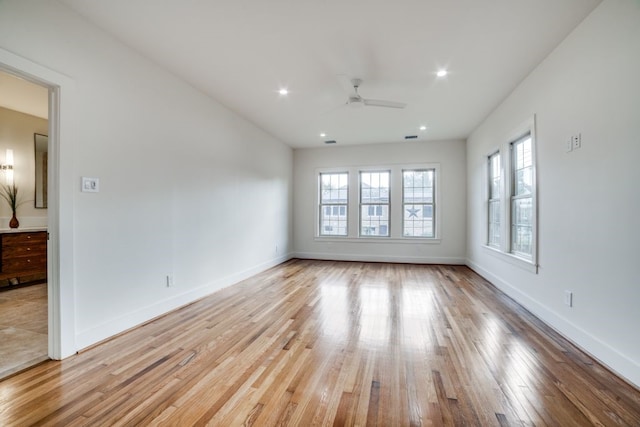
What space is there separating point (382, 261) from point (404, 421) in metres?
5.19

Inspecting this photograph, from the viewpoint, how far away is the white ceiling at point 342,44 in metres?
2.23

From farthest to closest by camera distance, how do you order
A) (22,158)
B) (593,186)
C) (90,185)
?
(22,158)
(90,185)
(593,186)

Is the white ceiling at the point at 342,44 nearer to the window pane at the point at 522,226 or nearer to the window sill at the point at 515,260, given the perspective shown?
the window pane at the point at 522,226

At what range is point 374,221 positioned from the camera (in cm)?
678

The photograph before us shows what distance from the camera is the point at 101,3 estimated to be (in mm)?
2180

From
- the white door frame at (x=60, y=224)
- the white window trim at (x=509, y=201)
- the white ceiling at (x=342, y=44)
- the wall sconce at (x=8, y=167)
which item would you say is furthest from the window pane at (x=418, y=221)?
the wall sconce at (x=8, y=167)

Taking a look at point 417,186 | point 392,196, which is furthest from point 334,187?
point 417,186

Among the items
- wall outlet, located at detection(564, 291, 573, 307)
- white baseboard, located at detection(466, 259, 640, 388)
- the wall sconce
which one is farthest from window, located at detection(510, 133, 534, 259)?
the wall sconce

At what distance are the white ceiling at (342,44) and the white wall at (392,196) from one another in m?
2.12

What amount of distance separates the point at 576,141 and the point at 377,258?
180 inches

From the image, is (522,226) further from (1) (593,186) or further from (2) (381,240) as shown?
(2) (381,240)

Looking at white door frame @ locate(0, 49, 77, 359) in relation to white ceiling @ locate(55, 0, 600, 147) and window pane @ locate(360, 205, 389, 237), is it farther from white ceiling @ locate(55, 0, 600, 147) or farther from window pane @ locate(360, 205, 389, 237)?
window pane @ locate(360, 205, 389, 237)

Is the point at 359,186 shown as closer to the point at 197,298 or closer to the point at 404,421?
the point at 197,298

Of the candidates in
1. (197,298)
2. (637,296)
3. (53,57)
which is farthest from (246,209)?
(637,296)
